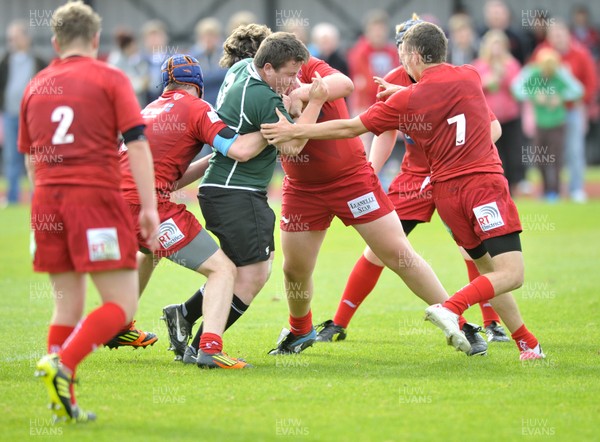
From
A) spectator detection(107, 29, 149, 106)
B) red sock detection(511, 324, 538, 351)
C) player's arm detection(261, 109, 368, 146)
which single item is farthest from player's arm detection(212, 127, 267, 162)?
spectator detection(107, 29, 149, 106)

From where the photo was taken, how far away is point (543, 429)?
5.44 meters

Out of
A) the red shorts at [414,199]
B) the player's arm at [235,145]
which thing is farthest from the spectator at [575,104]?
the player's arm at [235,145]

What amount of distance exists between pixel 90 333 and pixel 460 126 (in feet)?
9.70

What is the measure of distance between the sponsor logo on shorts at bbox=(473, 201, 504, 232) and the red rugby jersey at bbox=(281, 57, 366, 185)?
1.10 meters

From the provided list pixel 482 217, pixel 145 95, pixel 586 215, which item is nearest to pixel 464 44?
pixel 586 215

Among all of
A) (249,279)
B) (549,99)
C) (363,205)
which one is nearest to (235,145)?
(249,279)

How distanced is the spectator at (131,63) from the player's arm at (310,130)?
11725 mm

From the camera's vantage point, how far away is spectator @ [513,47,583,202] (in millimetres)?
18750

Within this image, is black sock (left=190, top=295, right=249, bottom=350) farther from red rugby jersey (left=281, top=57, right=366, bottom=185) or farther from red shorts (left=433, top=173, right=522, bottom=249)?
red shorts (left=433, top=173, right=522, bottom=249)

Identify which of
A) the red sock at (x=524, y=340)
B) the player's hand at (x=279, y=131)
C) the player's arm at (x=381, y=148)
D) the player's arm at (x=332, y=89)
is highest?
the player's arm at (x=332, y=89)

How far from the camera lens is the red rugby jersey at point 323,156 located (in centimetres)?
753

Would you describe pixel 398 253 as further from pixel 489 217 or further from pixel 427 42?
pixel 427 42

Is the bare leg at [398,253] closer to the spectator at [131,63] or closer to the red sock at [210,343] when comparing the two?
the red sock at [210,343]

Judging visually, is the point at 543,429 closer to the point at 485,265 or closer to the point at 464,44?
the point at 485,265
